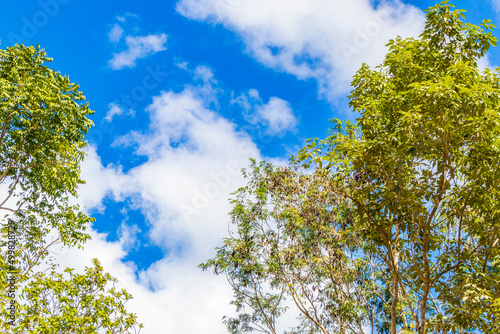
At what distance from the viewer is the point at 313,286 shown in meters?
11.7

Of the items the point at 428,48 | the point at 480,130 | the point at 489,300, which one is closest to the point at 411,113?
the point at 480,130

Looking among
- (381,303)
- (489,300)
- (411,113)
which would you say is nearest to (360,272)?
(381,303)

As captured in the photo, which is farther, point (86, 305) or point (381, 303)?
point (381, 303)

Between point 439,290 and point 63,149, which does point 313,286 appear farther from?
point 63,149

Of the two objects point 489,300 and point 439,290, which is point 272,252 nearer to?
point 439,290

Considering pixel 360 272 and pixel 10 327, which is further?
pixel 360 272

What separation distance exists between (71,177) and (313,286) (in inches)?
294

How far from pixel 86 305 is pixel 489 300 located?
8980 millimetres

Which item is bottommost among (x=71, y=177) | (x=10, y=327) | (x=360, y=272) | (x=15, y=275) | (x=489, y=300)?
(x=10, y=327)

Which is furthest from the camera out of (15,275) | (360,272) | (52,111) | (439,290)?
(360,272)

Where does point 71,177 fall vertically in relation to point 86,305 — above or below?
above

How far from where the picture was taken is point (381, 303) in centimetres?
1171

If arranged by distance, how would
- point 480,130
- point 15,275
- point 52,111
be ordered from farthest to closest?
point 52,111
point 15,275
point 480,130

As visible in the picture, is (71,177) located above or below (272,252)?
below
